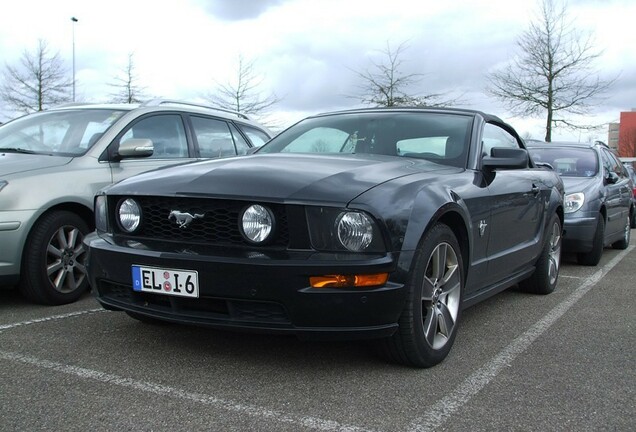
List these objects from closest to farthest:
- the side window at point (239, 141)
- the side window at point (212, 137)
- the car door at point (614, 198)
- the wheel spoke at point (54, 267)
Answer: the wheel spoke at point (54, 267) → the side window at point (212, 137) → the side window at point (239, 141) → the car door at point (614, 198)

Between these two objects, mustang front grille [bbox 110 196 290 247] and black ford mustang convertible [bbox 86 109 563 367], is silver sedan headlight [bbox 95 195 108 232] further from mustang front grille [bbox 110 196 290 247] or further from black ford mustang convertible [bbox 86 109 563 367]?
mustang front grille [bbox 110 196 290 247]

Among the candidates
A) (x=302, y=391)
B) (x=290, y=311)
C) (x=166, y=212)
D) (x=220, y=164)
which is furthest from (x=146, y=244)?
(x=302, y=391)

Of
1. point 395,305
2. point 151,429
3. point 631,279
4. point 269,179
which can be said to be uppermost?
point 269,179

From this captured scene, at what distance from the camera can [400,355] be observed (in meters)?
3.18

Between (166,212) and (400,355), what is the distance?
1371 mm

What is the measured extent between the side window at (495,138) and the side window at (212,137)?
266 centimetres

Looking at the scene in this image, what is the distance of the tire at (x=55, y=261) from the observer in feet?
14.5

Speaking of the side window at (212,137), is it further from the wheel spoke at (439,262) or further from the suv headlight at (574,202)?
the suv headlight at (574,202)

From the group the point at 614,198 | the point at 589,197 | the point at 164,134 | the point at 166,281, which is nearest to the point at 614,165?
the point at 614,198

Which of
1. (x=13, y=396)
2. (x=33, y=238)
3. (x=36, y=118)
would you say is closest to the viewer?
(x=13, y=396)

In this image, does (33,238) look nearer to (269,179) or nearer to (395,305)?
(269,179)

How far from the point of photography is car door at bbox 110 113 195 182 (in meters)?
5.17

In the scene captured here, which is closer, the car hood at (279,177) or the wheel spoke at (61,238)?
the car hood at (279,177)

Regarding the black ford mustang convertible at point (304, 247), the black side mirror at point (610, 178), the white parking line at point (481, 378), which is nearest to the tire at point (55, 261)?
the black ford mustang convertible at point (304, 247)
